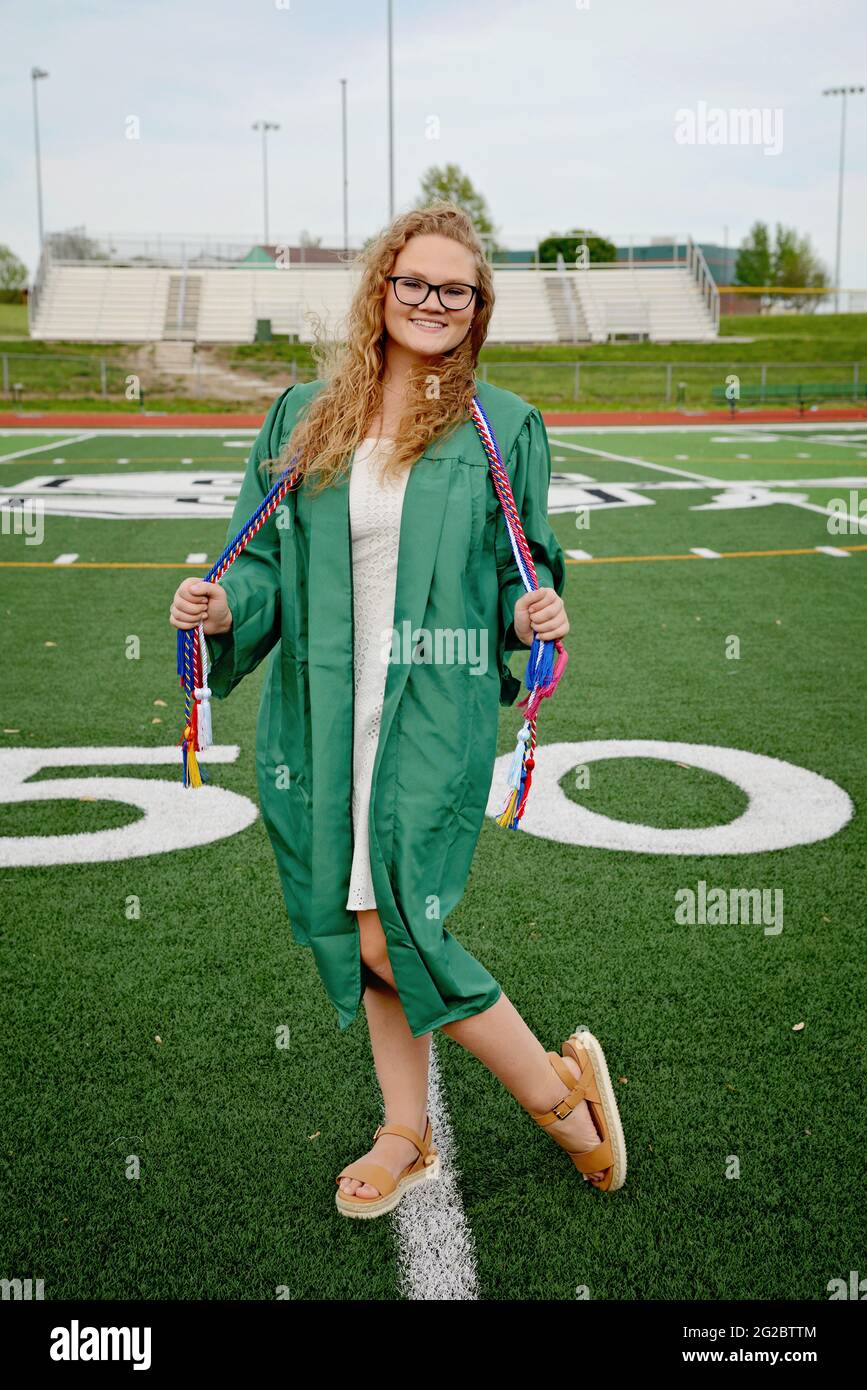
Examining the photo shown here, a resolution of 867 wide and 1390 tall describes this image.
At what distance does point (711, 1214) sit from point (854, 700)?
407 centimetres

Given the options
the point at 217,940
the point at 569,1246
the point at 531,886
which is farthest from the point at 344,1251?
the point at 531,886

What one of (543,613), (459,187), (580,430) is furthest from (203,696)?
(459,187)

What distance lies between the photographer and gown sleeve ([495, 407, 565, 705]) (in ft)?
8.41

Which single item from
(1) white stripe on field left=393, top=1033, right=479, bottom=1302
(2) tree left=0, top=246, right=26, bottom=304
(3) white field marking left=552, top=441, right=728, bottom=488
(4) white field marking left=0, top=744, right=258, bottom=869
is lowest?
(1) white stripe on field left=393, top=1033, right=479, bottom=1302

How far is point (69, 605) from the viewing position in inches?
338

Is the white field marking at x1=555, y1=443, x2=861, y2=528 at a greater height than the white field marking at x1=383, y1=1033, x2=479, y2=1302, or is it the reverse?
the white field marking at x1=555, y1=443, x2=861, y2=528

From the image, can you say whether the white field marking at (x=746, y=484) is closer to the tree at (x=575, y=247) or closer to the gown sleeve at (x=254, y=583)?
the gown sleeve at (x=254, y=583)

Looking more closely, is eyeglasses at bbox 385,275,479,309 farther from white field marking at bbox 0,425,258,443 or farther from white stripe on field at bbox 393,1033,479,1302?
white field marking at bbox 0,425,258,443

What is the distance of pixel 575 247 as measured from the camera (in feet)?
211

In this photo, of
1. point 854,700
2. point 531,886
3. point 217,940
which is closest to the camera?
point 217,940

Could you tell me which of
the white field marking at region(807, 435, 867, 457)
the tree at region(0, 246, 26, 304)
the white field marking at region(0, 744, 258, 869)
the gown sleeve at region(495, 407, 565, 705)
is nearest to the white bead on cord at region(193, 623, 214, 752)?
the gown sleeve at region(495, 407, 565, 705)

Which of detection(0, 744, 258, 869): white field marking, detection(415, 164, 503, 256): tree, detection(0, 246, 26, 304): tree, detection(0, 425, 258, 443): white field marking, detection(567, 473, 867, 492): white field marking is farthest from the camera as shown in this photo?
detection(0, 246, 26, 304): tree

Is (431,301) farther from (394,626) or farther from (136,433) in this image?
(136,433)
